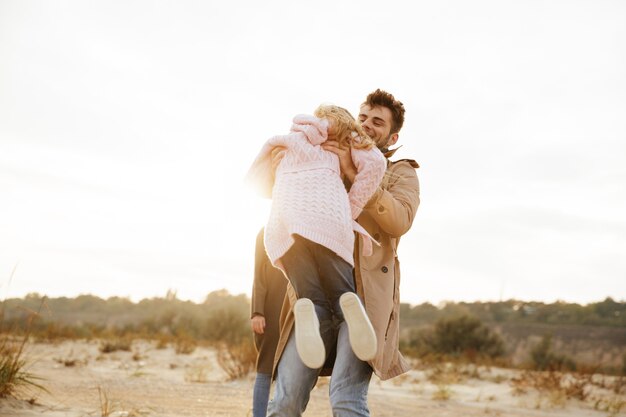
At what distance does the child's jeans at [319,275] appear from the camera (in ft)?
8.59

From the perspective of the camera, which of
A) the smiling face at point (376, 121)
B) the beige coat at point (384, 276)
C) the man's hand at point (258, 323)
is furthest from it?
the man's hand at point (258, 323)

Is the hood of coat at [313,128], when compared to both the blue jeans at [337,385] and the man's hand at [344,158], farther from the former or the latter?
the blue jeans at [337,385]

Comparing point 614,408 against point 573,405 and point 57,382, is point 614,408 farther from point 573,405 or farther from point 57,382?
point 57,382

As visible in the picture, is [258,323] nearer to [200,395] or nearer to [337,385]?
[337,385]

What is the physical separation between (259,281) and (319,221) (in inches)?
56.4

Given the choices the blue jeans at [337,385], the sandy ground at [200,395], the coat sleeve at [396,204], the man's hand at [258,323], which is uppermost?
the coat sleeve at [396,204]

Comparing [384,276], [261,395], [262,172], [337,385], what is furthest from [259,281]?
[337,385]

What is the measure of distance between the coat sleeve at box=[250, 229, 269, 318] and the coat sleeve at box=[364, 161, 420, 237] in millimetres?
1198

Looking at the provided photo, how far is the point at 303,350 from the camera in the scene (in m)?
2.36

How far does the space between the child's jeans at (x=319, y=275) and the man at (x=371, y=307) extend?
0.11 meters

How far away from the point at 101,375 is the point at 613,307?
129ft

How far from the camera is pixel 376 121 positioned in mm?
3322

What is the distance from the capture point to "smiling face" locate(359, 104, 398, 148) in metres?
3.32

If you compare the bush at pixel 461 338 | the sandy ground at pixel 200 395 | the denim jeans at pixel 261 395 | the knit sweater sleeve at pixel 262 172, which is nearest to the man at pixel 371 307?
the knit sweater sleeve at pixel 262 172
